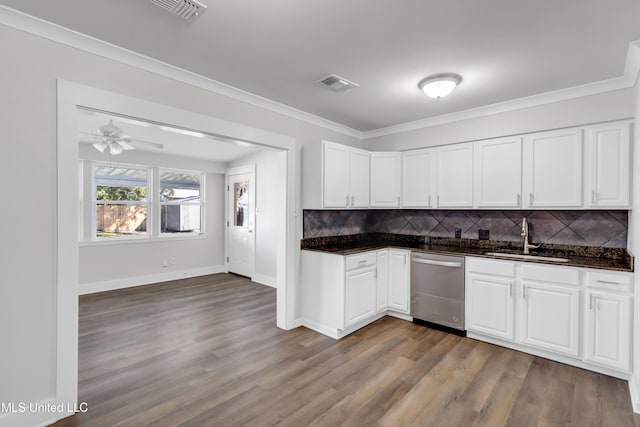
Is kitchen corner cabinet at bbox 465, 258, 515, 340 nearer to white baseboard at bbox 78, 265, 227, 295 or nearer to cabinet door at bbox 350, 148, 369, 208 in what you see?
cabinet door at bbox 350, 148, 369, 208

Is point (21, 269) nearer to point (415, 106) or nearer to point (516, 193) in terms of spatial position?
point (415, 106)

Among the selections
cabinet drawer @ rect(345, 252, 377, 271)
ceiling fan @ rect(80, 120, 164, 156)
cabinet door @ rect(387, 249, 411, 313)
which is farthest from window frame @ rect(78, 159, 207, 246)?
cabinet door @ rect(387, 249, 411, 313)

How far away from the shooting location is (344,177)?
12.4 feet

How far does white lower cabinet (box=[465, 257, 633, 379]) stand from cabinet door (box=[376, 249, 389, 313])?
0.96 metres

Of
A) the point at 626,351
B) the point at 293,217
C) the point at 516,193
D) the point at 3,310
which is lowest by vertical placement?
the point at 626,351

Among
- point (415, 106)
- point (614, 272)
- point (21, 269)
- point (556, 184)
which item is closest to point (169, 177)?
point (21, 269)

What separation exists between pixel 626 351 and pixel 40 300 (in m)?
4.27

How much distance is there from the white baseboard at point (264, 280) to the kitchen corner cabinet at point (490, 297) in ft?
10.8

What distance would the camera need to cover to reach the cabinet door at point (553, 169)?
2.93 metres

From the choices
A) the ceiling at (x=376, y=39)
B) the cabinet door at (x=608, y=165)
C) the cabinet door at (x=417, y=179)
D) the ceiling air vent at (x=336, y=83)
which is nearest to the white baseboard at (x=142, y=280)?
the ceiling at (x=376, y=39)

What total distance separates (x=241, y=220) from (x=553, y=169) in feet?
17.0

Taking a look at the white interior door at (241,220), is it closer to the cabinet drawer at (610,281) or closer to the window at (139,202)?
the window at (139,202)

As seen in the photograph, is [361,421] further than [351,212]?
No

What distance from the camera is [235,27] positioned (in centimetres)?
199
